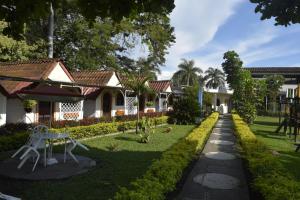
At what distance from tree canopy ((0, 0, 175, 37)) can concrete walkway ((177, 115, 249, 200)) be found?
424 cm

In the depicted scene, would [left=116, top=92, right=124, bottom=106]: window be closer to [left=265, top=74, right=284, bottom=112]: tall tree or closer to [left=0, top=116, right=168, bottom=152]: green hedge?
[left=0, top=116, right=168, bottom=152]: green hedge

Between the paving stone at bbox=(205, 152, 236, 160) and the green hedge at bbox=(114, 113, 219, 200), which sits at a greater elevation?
the green hedge at bbox=(114, 113, 219, 200)

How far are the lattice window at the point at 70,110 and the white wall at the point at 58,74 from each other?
1413mm

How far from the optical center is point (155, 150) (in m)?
12.8

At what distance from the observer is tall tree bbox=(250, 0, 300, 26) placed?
6.76 meters

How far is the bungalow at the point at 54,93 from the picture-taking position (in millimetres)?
9797

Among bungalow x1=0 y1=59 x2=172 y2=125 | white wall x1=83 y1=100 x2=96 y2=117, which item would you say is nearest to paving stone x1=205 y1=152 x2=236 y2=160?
bungalow x1=0 y1=59 x2=172 y2=125

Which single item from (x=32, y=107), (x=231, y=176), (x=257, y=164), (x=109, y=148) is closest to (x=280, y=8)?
(x=257, y=164)

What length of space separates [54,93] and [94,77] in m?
13.0

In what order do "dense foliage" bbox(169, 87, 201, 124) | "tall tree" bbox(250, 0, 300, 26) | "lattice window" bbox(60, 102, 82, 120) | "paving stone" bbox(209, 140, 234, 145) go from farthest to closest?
"dense foliage" bbox(169, 87, 201, 124) < "lattice window" bbox(60, 102, 82, 120) < "paving stone" bbox(209, 140, 234, 145) < "tall tree" bbox(250, 0, 300, 26)

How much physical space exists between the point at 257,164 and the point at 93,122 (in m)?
11.5

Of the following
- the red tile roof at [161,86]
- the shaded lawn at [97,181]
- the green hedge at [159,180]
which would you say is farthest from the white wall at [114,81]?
the green hedge at [159,180]

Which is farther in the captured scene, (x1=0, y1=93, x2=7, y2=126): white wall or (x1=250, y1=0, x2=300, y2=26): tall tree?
(x1=0, y1=93, x2=7, y2=126): white wall

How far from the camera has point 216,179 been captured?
27.9ft
